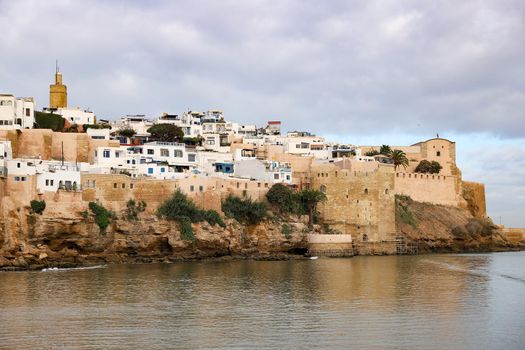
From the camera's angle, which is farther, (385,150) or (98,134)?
(385,150)

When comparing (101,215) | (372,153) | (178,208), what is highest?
(372,153)

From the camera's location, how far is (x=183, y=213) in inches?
1898

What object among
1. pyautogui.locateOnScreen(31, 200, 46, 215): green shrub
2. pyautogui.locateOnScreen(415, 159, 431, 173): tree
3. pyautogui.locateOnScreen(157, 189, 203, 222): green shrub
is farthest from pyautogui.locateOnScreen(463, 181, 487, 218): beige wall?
pyautogui.locateOnScreen(31, 200, 46, 215): green shrub

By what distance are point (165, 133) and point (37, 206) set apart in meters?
21.2

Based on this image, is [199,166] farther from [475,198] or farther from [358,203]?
[475,198]

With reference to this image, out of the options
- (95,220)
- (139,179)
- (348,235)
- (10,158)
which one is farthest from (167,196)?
(348,235)

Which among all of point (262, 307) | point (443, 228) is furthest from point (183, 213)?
point (443, 228)

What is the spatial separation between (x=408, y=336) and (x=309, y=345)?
3.16 metres

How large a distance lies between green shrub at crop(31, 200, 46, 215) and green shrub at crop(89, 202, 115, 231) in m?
2.72

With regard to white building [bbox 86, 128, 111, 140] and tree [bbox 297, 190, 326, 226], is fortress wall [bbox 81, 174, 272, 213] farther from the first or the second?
white building [bbox 86, 128, 111, 140]

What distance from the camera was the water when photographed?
2452 cm

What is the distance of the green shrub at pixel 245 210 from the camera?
51156 mm

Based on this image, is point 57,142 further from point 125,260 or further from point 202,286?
point 202,286

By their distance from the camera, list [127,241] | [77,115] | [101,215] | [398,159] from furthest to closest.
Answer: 1. [398,159]
2. [77,115]
3. [127,241]
4. [101,215]
